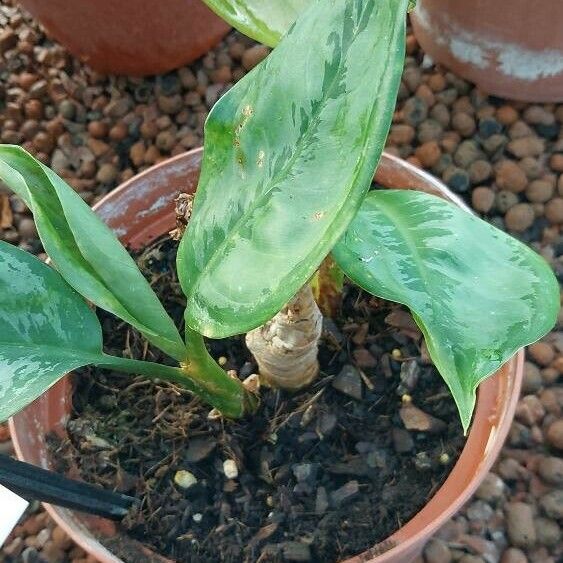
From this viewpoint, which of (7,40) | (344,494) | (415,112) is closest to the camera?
(344,494)

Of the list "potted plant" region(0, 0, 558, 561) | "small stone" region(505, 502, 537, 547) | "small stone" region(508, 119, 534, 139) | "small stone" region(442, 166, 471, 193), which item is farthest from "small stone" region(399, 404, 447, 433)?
"small stone" region(508, 119, 534, 139)

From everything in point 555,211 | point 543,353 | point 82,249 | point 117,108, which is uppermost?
point 82,249

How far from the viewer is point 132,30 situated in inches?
47.4

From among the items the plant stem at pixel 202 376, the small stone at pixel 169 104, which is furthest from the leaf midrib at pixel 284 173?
the small stone at pixel 169 104

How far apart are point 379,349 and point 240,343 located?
0.17 meters

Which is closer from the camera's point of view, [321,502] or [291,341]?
[291,341]

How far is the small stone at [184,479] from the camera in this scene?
32.7 inches

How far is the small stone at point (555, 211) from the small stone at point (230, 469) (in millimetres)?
629

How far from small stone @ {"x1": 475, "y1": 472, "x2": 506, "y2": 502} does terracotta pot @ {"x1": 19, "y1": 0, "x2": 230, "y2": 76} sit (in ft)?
2.69

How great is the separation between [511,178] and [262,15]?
59 centimetres

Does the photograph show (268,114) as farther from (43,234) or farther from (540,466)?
(540,466)

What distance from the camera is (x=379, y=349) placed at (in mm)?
891

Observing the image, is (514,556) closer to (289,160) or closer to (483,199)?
(483,199)

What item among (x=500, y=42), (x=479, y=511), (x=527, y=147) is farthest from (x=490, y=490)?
(x=500, y=42)
